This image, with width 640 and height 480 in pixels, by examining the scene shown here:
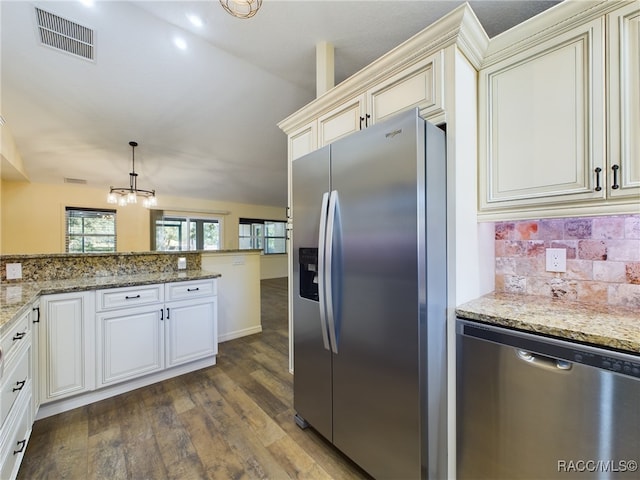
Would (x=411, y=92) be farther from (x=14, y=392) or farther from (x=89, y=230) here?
(x=89, y=230)

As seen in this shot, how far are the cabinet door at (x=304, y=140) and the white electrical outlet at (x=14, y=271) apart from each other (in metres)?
2.41

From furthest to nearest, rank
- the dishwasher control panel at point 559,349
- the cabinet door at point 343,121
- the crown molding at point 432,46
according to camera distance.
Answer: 1. the cabinet door at point 343,121
2. the crown molding at point 432,46
3. the dishwasher control panel at point 559,349

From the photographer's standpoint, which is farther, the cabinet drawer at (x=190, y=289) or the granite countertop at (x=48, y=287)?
the cabinet drawer at (x=190, y=289)

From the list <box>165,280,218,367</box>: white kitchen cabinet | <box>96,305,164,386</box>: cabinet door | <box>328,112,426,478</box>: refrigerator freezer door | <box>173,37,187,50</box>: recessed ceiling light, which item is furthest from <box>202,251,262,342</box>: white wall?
<box>328,112,426,478</box>: refrigerator freezer door

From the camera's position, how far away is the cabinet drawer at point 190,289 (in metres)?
2.42

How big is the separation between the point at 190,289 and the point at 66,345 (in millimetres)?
912

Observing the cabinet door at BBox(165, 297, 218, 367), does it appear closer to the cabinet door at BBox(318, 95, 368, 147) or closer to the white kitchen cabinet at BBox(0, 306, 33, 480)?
the white kitchen cabinet at BBox(0, 306, 33, 480)

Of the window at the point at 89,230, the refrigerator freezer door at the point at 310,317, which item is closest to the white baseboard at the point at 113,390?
the refrigerator freezer door at the point at 310,317

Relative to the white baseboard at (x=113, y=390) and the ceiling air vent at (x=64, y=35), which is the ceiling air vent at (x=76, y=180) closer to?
the ceiling air vent at (x=64, y=35)

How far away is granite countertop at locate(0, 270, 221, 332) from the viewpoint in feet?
4.50

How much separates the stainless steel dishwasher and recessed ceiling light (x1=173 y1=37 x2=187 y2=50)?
11.1 ft

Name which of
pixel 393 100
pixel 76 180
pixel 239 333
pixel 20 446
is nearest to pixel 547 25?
pixel 393 100

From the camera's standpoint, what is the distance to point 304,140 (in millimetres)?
2283

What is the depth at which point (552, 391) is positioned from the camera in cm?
103
